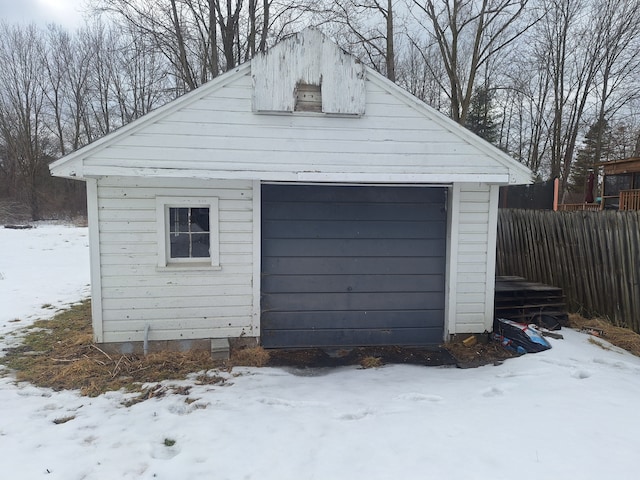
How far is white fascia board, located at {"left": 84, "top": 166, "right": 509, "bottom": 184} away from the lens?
15.3 ft

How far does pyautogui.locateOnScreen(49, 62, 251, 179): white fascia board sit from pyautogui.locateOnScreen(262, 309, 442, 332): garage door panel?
282cm

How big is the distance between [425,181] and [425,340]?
2273mm

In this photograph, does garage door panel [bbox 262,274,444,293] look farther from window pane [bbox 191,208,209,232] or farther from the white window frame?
window pane [bbox 191,208,209,232]

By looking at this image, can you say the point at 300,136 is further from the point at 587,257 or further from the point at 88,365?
the point at 587,257

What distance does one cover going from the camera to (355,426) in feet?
11.2

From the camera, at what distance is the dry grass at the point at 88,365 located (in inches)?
174

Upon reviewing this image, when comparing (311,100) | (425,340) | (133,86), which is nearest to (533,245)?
(425,340)

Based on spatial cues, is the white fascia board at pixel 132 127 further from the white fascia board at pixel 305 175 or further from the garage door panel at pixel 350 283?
the garage door panel at pixel 350 283

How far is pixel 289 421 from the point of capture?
3533 mm

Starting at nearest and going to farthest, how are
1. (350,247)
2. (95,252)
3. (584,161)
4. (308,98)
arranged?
(95,252) → (308,98) → (350,247) → (584,161)

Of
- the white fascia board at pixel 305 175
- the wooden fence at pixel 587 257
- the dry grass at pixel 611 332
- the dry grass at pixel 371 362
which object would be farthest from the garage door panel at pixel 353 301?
the wooden fence at pixel 587 257

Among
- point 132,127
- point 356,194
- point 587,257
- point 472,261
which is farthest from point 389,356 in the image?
point 132,127

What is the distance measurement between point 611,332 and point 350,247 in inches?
156

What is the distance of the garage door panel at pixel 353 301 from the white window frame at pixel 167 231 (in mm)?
924
